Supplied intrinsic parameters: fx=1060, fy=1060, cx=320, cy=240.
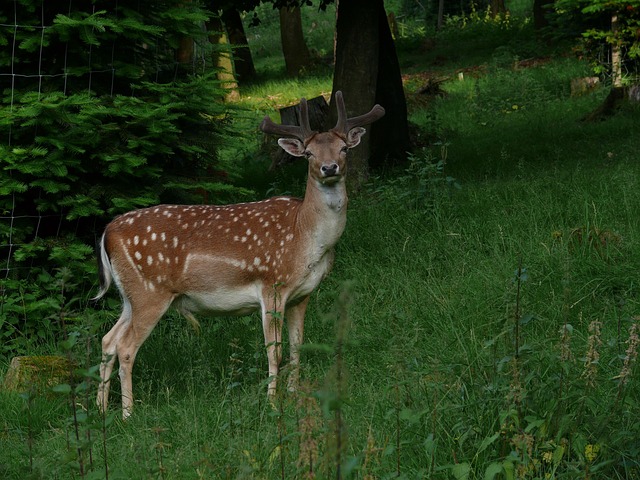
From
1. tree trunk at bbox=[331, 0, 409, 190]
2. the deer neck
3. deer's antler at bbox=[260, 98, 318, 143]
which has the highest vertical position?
deer's antler at bbox=[260, 98, 318, 143]

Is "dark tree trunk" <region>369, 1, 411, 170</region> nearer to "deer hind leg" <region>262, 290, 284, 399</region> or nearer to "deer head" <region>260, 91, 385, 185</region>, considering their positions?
"deer head" <region>260, 91, 385, 185</region>

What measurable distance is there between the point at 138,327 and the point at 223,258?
717mm

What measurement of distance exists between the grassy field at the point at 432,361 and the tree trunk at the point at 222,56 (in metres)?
1.75

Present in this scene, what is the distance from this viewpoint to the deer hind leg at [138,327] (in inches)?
273

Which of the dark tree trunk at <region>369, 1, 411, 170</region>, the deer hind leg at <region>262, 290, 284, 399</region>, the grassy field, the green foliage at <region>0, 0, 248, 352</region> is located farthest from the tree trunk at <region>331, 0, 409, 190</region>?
the deer hind leg at <region>262, 290, 284, 399</region>

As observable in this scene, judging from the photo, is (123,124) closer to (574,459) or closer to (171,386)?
(171,386)

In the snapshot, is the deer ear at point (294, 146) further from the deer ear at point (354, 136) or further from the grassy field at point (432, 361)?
the grassy field at point (432, 361)

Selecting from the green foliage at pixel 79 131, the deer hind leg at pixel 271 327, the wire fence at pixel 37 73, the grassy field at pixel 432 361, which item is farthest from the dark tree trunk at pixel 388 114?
the deer hind leg at pixel 271 327

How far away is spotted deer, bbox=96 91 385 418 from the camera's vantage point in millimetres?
6961

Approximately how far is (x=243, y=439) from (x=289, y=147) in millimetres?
2785

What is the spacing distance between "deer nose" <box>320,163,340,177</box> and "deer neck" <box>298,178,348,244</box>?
5.4 inches

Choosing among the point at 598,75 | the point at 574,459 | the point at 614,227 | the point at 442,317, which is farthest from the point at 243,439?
the point at 598,75

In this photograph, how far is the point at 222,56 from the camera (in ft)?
29.1

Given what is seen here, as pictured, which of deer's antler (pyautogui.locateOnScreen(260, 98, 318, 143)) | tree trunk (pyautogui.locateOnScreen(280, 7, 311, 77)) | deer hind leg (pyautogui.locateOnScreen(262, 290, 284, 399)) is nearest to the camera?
deer hind leg (pyautogui.locateOnScreen(262, 290, 284, 399))
